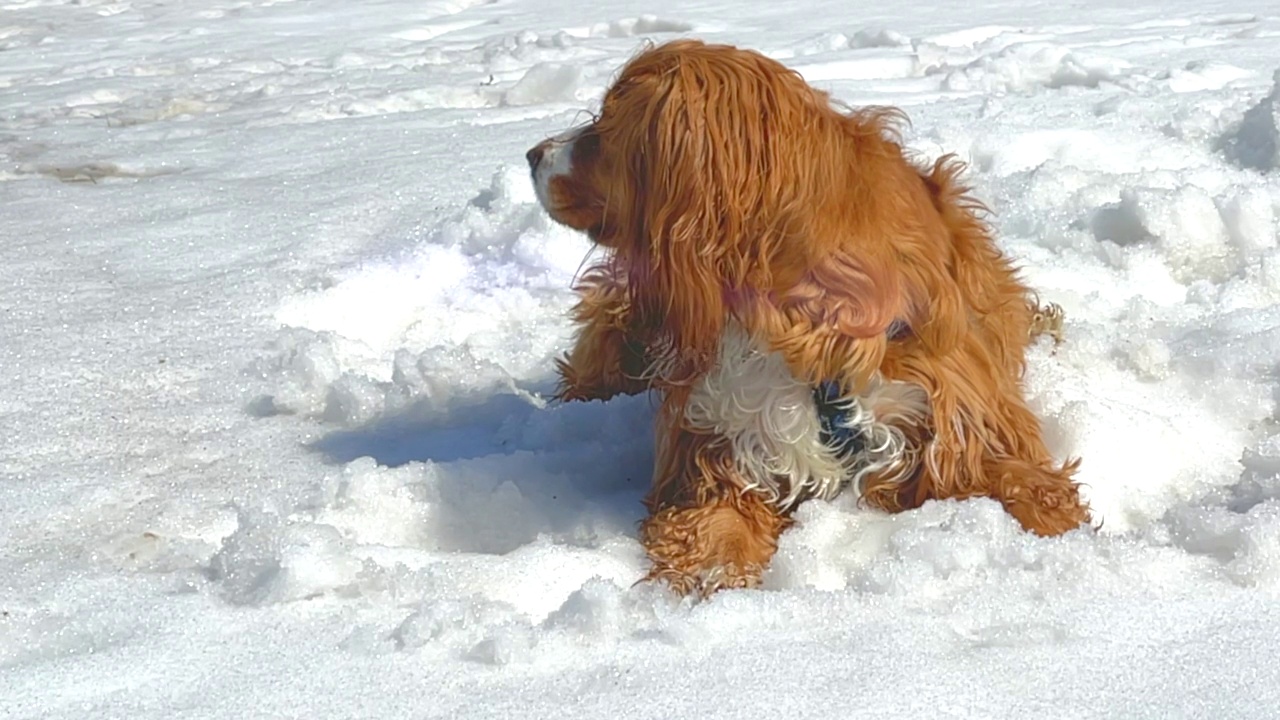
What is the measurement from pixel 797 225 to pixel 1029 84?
4397 mm

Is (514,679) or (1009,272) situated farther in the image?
(1009,272)

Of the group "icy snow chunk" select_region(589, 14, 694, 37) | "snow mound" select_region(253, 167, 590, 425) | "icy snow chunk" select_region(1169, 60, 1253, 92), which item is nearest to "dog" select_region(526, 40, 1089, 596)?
"snow mound" select_region(253, 167, 590, 425)

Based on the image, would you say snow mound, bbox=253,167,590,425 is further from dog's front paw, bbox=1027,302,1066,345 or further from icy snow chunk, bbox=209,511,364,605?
dog's front paw, bbox=1027,302,1066,345

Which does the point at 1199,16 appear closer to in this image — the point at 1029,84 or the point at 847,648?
the point at 1029,84

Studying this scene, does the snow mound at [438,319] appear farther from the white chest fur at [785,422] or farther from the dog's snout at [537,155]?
the white chest fur at [785,422]

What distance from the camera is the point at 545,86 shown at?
7473 millimetres

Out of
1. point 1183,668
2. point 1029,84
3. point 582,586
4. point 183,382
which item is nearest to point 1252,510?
point 1183,668

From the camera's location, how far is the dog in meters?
2.84

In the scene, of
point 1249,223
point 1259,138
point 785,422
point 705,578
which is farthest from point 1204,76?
point 705,578

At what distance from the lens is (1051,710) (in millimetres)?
2301

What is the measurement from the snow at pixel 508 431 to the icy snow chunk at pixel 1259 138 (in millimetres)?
16

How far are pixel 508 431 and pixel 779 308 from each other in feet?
4.00

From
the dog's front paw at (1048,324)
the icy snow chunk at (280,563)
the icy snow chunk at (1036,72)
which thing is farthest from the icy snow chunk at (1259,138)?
the icy snow chunk at (280,563)

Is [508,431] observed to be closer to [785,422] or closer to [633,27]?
[785,422]
